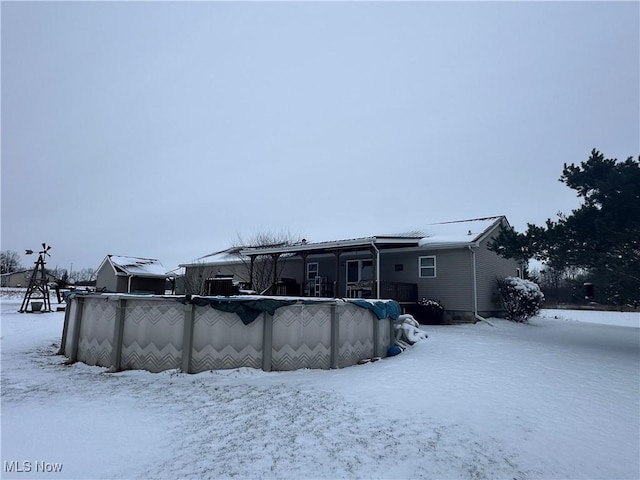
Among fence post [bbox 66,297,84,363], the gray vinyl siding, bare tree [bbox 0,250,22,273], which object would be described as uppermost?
bare tree [bbox 0,250,22,273]

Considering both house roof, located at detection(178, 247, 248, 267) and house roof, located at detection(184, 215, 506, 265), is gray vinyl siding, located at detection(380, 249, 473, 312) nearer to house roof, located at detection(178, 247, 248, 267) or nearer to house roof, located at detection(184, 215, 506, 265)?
house roof, located at detection(184, 215, 506, 265)

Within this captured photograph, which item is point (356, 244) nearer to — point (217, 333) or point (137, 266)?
point (217, 333)

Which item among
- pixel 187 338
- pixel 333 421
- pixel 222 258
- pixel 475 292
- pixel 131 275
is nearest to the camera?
pixel 333 421

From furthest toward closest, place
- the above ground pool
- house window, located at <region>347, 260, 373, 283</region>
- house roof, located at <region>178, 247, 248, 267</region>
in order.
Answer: house roof, located at <region>178, 247, 248, 267</region>
house window, located at <region>347, 260, 373, 283</region>
the above ground pool

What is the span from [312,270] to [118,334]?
45.1 ft

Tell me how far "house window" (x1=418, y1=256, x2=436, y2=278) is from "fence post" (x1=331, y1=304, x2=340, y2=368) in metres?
9.86

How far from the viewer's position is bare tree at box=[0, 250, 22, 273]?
8482cm

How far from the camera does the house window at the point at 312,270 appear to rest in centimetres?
2067

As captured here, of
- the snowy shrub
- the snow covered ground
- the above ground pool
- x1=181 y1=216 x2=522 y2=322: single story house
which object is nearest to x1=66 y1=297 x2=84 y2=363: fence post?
the snow covered ground

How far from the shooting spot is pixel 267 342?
7469mm

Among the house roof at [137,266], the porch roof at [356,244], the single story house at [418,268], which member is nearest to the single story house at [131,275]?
the house roof at [137,266]

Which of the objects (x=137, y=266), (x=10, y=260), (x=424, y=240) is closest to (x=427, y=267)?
(x=424, y=240)

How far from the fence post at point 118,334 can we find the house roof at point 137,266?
77.4ft

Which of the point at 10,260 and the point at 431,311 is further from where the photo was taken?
the point at 10,260
